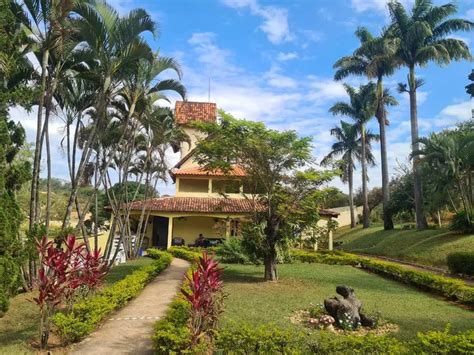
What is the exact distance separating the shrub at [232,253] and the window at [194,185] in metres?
10.0

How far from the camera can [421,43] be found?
83.0 feet

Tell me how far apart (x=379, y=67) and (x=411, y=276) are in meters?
21.6

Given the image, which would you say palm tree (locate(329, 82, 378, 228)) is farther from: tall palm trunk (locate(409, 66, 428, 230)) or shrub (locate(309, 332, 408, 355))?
shrub (locate(309, 332, 408, 355))

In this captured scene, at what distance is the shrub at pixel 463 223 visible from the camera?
19672 millimetres

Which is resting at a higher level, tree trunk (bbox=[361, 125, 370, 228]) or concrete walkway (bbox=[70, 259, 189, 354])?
tree trunk (bbox=[361, 125, 370, 228])

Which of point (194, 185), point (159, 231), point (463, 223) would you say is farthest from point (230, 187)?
point (159, 231)

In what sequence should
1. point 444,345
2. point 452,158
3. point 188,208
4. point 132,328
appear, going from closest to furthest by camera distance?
point 444,345
point 132,328
point 452,158
point 188,208

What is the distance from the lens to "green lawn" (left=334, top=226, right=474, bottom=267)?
18.8m

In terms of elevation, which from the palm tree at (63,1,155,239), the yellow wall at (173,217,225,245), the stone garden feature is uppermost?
the palm tree at (63,1,155,239)

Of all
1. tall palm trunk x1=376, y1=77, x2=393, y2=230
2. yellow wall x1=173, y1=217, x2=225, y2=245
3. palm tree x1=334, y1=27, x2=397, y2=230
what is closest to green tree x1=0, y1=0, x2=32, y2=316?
yellow wall x1=173, y1=217, x2=225, y2=245

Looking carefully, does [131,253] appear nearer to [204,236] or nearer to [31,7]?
A: [204,236]

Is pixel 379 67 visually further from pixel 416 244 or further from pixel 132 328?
pixel 132 328

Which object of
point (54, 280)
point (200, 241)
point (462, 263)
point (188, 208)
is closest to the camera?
point (54, 280)

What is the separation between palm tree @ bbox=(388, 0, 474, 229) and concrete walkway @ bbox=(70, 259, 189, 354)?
1958 centimetres
